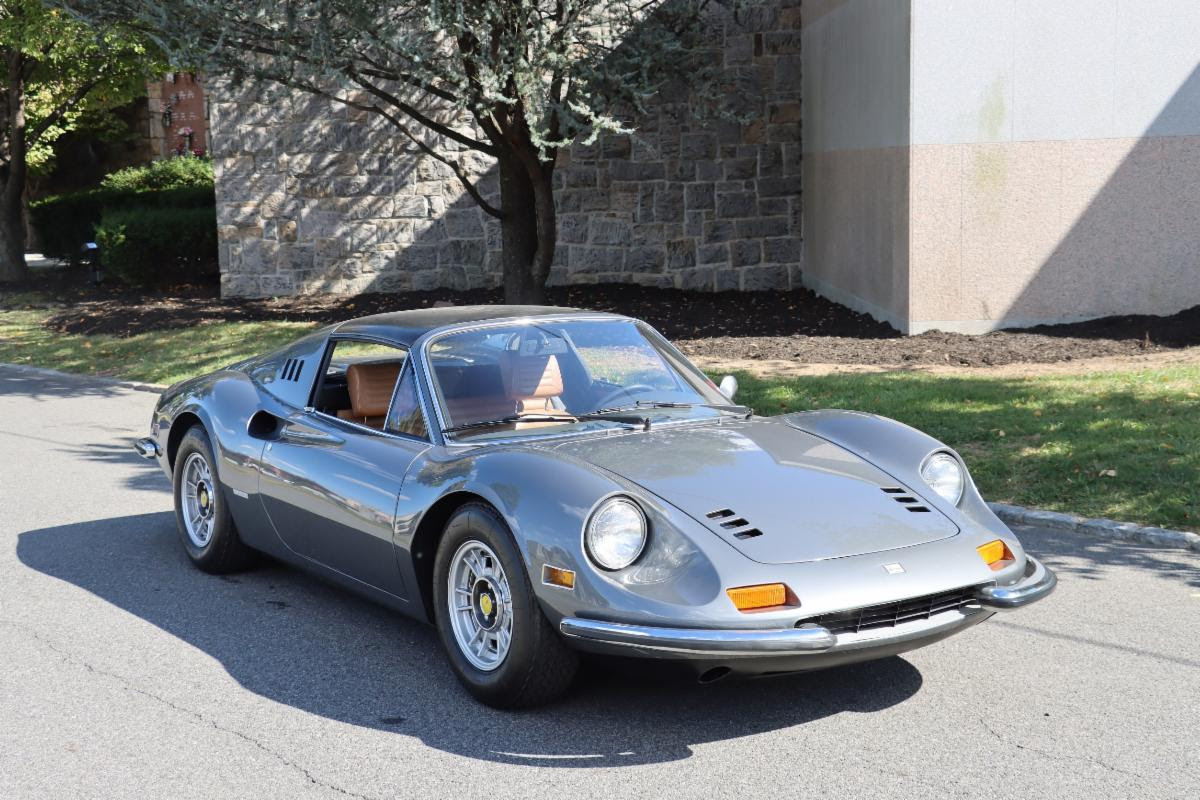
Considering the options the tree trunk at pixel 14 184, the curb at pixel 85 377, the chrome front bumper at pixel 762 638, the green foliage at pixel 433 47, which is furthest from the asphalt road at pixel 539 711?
the tree trunk at pixel 14 184

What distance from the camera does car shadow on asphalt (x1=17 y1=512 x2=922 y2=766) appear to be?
4.48 meters

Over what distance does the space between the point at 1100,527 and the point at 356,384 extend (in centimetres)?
398

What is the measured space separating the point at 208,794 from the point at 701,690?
176cm

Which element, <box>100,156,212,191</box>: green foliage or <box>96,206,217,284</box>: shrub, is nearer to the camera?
<box>96,206,217,284</box>: shrub

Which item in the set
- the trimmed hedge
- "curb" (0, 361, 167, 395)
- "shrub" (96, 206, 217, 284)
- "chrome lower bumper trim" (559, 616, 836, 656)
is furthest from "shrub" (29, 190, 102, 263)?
"chrome lower bumper trim" (559, 616, 836, 656)

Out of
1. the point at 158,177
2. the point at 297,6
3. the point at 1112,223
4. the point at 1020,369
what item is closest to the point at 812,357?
the point at 1020,369

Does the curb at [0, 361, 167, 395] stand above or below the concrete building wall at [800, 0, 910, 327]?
below

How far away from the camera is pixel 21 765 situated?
14.2ft

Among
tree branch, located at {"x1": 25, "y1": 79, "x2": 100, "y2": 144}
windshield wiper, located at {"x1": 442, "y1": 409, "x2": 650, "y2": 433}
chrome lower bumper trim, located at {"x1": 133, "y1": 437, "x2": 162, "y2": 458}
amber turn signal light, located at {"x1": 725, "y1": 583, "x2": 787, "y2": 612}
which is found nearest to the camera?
amber turn signal light, located at {"x1": 725, "y1": 583, "x2": 787, "y2": 612}

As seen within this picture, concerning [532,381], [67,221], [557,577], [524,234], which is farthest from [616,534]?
[67,221]

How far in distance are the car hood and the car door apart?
2.45ft

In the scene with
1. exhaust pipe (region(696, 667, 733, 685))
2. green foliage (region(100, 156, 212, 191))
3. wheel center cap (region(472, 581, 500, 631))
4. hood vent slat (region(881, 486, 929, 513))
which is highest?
green foliage (region(100, 156, 212, 191))

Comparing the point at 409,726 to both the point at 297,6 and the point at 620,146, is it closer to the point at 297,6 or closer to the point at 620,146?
the point at 297,6

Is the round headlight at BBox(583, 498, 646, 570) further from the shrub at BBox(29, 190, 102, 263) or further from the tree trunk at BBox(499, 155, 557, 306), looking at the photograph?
the shrub at BBox(29, 190, 102, 263)
